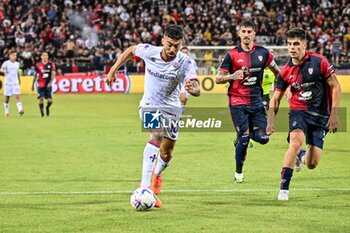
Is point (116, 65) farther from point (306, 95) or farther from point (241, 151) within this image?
point (241, 151)

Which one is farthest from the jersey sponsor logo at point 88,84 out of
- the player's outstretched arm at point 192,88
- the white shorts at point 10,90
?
the player's outstretched arm at point 192,88

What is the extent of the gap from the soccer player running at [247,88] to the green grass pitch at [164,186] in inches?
27.7

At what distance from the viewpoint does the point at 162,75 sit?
10.4 m

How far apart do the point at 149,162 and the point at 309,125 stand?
2.16 metres

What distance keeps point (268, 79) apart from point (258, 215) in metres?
7.10

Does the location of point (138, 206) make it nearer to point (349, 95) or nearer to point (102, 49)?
point (349, 95)

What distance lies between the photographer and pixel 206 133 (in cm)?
2236

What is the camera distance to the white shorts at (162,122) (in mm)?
10281

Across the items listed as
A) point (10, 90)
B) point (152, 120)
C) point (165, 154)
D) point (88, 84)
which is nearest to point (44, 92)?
point (10, 90)

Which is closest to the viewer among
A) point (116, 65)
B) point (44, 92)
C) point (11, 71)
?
point (116, 65)

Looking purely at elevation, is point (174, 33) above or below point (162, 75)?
above

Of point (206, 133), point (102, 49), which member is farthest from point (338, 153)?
point (102, 49)

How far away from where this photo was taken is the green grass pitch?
8.82m

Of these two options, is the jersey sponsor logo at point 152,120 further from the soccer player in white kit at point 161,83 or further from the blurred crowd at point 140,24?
the blurred crowd at point 140,24
